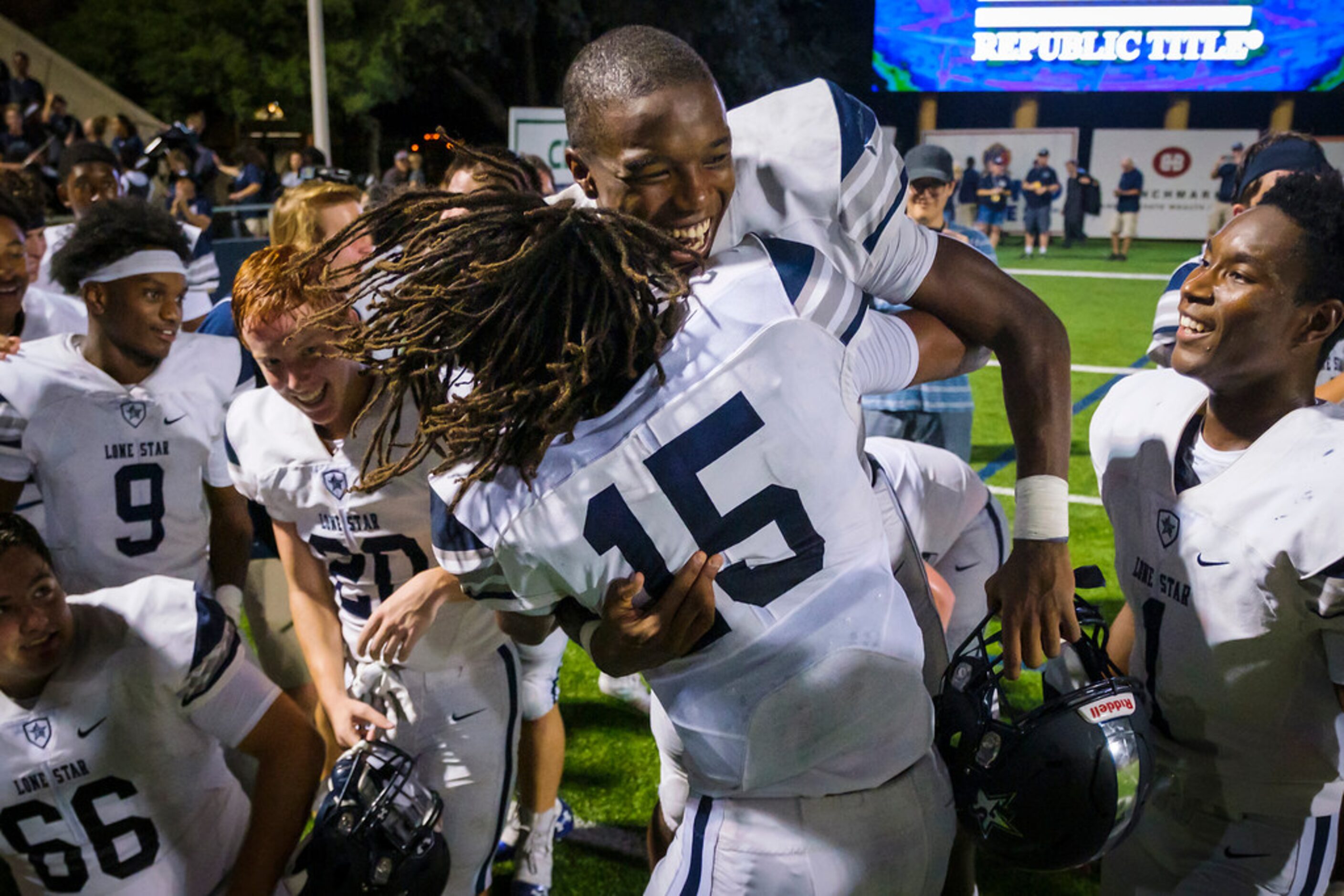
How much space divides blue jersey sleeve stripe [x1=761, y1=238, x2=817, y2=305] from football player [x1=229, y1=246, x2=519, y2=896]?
1.28 meters

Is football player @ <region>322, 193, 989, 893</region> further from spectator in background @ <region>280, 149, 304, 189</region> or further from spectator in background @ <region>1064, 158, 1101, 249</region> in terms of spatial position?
spectator in background @ <region>1064, 158, 1101, 249</region>

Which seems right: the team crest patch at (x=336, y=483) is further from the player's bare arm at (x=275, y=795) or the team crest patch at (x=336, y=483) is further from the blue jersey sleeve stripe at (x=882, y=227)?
the blue jersey sleeve stripe at (x=882, y=227)

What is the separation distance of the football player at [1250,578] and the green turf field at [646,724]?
1298 millimetres

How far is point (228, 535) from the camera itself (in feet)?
11.8

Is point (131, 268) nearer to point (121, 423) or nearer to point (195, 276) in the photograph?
point (121, 423)

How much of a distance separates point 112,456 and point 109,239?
674 millimetres

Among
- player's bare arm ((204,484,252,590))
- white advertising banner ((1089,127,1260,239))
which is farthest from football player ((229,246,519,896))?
white advertising banner ((1089,127,1260,239))

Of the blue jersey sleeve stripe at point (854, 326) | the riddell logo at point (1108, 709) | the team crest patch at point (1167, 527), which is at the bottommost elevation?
the riddell logo at point (1108, 709)

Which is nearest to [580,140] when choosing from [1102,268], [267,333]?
[267,333]

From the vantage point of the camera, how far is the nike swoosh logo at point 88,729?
250 centimetres

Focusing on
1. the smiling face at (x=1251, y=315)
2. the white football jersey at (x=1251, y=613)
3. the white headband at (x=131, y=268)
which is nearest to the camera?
the white football jersey at (x=1251, y=613)

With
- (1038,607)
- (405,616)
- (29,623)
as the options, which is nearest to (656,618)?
(1038,607)

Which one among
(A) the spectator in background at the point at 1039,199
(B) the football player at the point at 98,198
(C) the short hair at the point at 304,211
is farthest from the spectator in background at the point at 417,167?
(C) the short hair at the point at 304,211

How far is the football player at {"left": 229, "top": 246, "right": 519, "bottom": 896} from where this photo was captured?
2.58m
